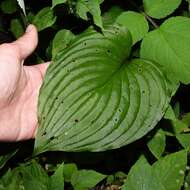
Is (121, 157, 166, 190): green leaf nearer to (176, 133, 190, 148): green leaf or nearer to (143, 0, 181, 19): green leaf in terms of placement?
(176, 133, 190, 148): green leaf

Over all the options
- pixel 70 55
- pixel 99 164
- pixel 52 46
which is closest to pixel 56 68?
pixel 70 55

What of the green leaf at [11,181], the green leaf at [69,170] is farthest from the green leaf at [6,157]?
the green leaf at [69,170]

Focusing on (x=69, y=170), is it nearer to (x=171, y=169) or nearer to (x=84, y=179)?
(x=84, y=179)

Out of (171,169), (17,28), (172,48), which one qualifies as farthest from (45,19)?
(171,169)

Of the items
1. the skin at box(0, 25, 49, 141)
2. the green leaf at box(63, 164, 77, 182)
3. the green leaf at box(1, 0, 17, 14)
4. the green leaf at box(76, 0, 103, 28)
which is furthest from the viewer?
the green leaf at box(1, 0, 17, 14)

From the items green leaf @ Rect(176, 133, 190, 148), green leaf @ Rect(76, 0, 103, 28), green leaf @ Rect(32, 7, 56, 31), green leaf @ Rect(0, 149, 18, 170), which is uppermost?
green leaf @ Rect(76, 0, 103, 28)

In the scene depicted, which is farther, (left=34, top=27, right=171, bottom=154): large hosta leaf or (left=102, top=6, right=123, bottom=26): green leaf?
(left=102, top=6, right=123, bottom=26): green leaf

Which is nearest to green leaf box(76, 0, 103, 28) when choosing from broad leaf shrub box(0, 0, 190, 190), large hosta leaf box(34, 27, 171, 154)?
broad leaf shrub box(0, 0, 190, 190)
